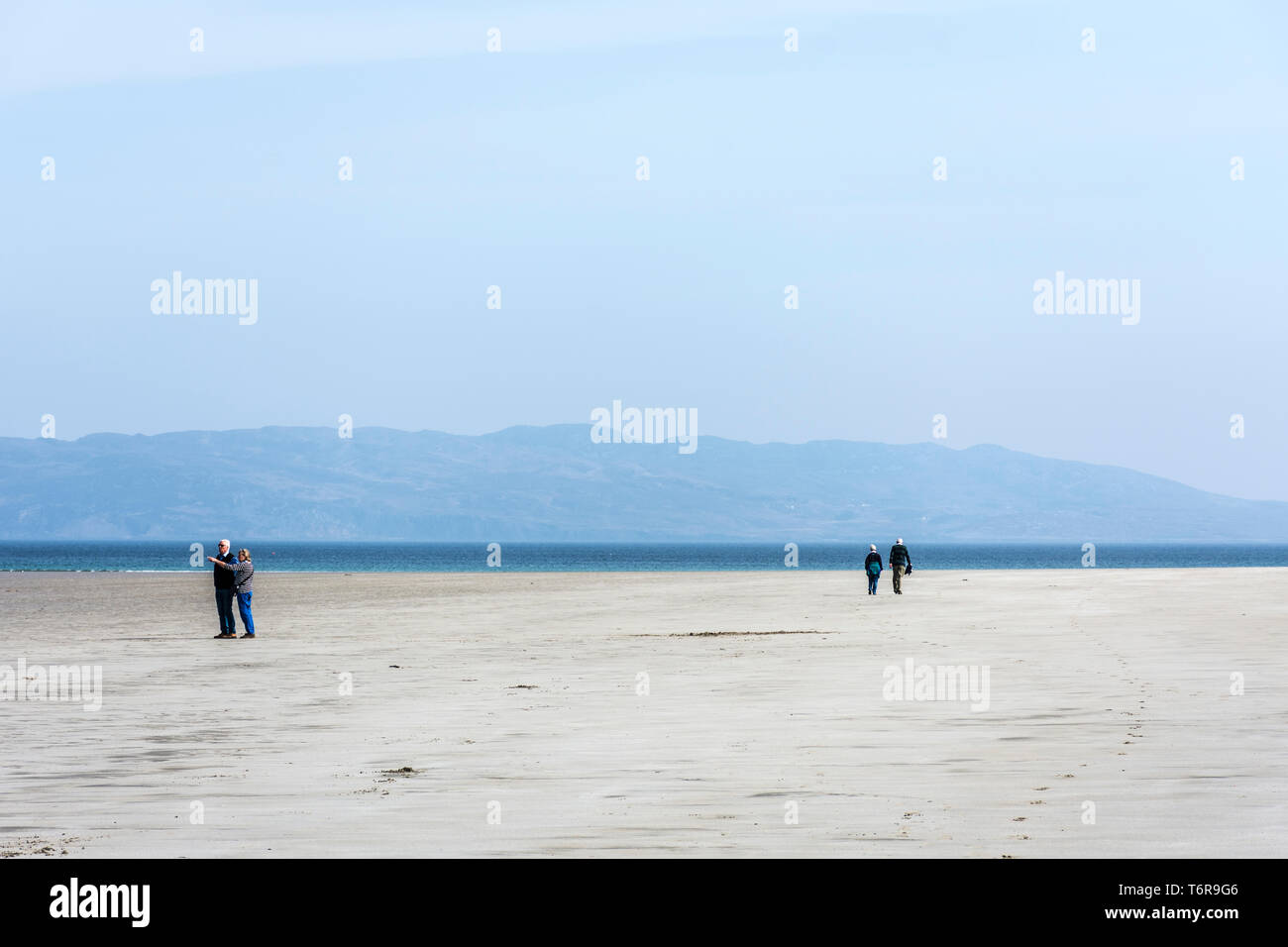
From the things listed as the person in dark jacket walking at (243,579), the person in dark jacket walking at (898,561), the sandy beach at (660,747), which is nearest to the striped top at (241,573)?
the person in dark jacket walking at (243,579)

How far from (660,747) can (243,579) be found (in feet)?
52.2

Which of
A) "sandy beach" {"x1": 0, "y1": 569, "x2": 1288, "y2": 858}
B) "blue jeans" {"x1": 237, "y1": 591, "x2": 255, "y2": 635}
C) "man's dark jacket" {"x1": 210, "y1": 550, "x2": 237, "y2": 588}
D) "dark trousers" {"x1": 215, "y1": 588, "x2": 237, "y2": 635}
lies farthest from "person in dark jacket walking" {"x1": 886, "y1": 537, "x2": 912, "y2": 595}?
"man's dark jacket" {"x1": 210, "y1": 550, "x2": 237, "y2": 588}

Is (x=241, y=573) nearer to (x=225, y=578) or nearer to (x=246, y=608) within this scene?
(x=225, y=578)

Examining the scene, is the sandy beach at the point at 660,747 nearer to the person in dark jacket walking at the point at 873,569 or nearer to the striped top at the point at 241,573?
the striped top at the point at 241,573

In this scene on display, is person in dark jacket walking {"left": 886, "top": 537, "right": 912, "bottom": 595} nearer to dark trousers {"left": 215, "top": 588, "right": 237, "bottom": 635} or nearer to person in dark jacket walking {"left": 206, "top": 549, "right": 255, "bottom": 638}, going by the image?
person in dark jacket walking {"left": 206, "top": 549, "right": 255, "bottom": 638}

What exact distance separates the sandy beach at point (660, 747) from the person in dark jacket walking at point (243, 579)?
51cm

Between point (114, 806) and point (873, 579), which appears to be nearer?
point (114, 806)

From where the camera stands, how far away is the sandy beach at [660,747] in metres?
9.02

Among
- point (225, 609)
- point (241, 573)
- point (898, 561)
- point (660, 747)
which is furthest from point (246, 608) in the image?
point (898, 561)

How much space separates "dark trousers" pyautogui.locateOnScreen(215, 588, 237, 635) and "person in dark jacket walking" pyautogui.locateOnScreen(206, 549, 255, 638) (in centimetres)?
20
